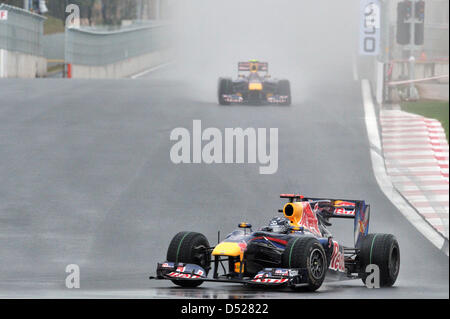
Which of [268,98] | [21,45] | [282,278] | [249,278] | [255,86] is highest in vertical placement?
[21,45]

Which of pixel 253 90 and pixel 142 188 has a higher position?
pixel 253 90

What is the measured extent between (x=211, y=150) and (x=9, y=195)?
5687mm

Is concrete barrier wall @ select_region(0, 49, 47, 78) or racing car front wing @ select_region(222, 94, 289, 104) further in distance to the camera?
concrete barrier wall @ select_region(0, 49, 47, 78)

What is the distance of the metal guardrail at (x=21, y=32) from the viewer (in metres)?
40.5

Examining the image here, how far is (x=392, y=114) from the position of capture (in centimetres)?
2595

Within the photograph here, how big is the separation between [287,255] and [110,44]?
1941 inches

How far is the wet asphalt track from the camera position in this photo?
1162 centimetres

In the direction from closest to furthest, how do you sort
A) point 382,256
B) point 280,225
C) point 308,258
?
1. point 308,258
2. point 280,225
3. point 382,256

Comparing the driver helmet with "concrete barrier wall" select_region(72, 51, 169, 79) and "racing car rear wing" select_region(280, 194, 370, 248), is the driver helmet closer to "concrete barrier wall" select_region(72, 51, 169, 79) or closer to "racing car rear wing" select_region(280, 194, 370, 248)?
"racing car rear wing" select_region(280, 194, 370, 248)

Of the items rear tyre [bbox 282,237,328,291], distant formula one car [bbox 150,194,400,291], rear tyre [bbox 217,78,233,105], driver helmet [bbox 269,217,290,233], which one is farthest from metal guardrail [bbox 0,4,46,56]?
rear tyre [bbox 282,237,328,291]

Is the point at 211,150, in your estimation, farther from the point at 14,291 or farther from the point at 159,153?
the point at 14,291

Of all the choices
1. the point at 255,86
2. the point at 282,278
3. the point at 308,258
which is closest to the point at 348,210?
the point at 308,258

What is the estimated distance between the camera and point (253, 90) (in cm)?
2736

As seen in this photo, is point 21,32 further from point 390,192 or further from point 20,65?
point 390,192
